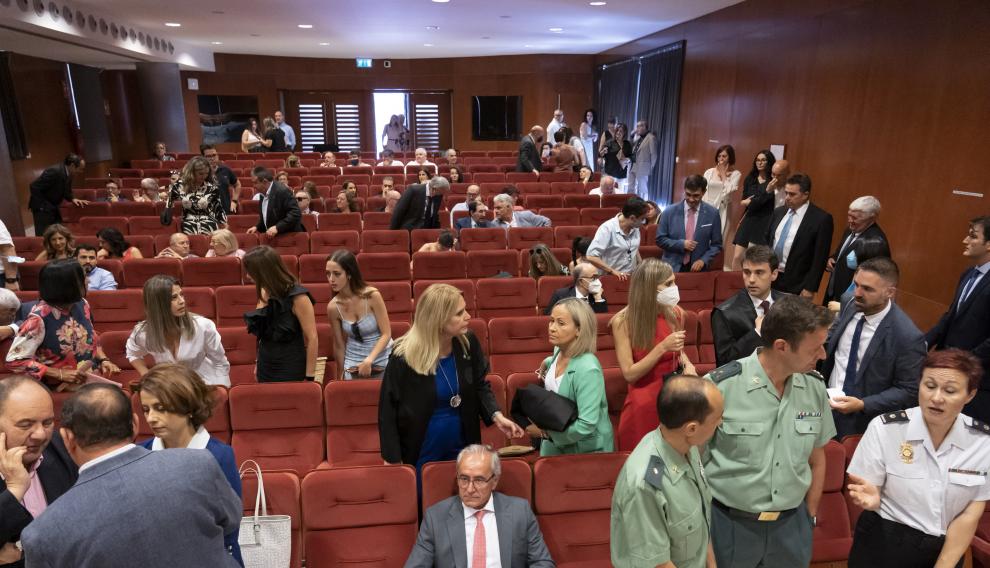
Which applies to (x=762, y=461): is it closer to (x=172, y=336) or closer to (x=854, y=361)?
(x=854, y=361)

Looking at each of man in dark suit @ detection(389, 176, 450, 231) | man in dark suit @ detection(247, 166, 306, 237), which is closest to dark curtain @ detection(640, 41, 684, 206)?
man in dark suit @ detection(389, 176, 450, 231)

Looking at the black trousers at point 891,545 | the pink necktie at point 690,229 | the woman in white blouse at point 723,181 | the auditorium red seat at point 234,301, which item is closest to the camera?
the black trousers at point 891,545

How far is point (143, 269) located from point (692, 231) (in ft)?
18.3

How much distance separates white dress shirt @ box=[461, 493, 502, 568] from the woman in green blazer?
47 centimetres

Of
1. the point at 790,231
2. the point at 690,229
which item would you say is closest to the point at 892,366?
the point at 790,231

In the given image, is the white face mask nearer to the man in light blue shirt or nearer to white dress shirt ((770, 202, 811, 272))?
white dress shirt ((770, 202, 811, 272))

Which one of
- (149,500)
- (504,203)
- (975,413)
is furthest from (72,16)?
(975,413)

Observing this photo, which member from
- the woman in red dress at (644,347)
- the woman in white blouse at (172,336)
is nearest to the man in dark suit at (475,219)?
the woman in white blouse at (172,336)

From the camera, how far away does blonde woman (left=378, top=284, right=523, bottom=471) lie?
102 inches

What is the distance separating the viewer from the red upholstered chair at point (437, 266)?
6086 mm

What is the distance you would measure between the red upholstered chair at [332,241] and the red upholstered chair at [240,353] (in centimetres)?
269

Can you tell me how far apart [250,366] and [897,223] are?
20.5 ft

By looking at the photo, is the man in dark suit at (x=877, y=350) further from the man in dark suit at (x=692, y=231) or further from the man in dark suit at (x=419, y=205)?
the man in dark suit at (x=419, y=205)

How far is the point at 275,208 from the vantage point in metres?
6.65
